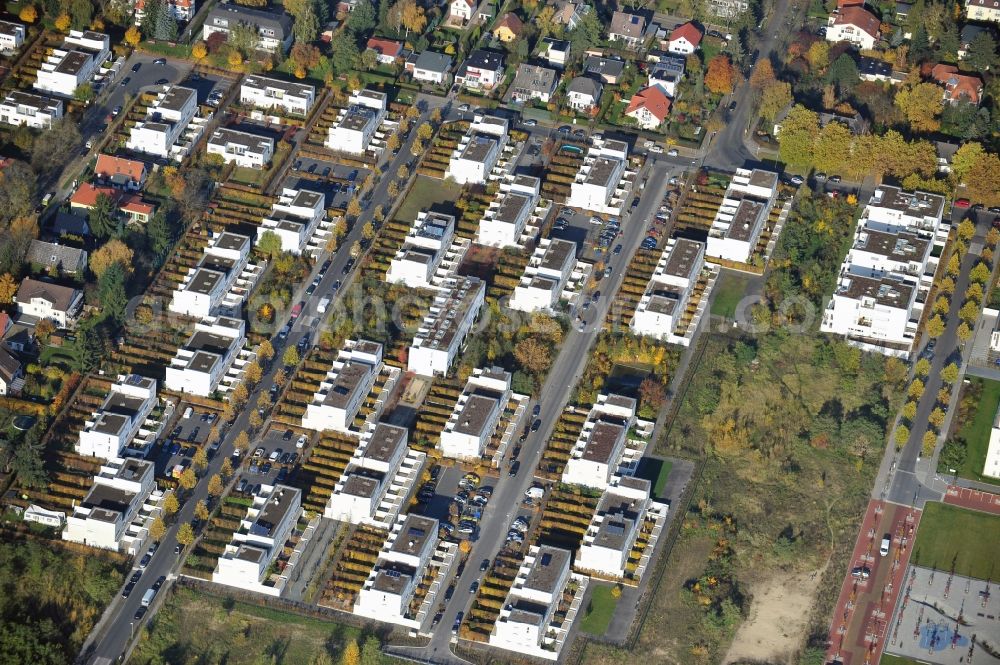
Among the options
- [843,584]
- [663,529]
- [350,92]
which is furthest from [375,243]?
[843,584]

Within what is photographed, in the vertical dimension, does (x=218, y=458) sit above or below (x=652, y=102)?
below

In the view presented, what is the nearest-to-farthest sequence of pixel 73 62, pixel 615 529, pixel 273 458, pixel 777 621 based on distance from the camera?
pixel 777 621 → pixel 615 529 → pixel 273 458 → pixel 73 62

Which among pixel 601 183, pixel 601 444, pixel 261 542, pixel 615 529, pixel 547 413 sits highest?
pixel 601 183

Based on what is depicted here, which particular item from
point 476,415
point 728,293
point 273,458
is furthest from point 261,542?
point 728,293

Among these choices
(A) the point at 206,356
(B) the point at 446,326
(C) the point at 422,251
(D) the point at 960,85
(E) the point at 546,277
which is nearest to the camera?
(A) the point at 206,356

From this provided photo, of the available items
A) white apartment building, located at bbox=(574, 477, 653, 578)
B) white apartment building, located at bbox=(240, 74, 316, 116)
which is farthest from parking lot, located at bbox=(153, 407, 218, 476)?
white apartment building, located at bbox=(240, 74, 316, 116)

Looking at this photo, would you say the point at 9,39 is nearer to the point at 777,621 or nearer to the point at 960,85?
the point at 960,85

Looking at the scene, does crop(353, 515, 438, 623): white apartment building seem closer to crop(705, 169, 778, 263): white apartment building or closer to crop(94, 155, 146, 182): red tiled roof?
crop(705, 169, 778, 263): white apartment building
